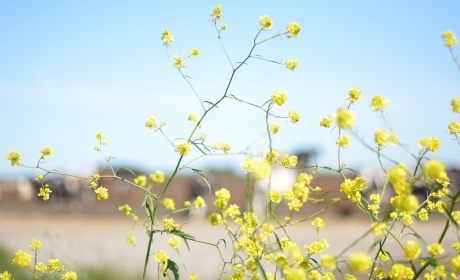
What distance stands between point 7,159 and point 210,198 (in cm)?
954

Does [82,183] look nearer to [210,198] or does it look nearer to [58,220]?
[58,220]

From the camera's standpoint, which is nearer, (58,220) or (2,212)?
(58,220)

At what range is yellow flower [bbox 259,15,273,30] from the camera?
81.4 inches

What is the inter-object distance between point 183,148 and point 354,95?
3.13 ft

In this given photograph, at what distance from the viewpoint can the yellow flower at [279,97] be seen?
1819 mm

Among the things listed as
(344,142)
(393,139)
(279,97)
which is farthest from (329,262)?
(344,142)

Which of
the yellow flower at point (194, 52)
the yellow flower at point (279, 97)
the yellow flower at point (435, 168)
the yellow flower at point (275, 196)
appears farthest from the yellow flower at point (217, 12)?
the yellow flower at point (435, 168)

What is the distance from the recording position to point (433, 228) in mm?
9609

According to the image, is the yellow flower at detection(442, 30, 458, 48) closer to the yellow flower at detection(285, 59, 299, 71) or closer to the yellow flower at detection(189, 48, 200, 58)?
the yellow flower at detection(285, 59, 299, 71)

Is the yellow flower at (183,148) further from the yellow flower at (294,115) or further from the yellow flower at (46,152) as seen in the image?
the yellow flower at (46,152)

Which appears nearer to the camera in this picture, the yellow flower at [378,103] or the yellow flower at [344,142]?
the yellow flower at [378,103]

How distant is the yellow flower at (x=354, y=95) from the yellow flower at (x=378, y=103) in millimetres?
591

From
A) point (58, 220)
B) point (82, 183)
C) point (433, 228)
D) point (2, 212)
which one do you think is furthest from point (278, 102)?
point (2, 212)

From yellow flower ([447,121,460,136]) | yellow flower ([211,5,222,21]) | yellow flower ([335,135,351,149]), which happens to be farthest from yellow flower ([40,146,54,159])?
yellow flower ([447,121,460,136])
